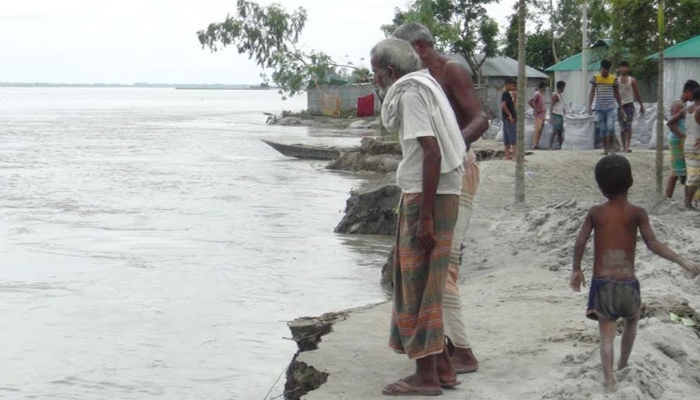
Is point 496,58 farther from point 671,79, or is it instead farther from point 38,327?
point 38,327

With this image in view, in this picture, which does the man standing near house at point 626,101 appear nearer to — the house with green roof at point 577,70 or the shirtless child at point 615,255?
the shirtless child at point 615,255

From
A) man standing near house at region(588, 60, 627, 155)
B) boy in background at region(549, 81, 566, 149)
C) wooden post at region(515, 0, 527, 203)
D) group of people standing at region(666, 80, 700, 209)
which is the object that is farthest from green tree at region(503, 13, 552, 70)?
group of people standing at region(666, 80, 700, 209)

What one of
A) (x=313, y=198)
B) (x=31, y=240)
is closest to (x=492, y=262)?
(x=31, y=240)

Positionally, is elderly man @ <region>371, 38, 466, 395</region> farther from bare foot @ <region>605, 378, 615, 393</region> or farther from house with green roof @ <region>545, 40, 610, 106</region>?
house with green roof @ <region>545, 40, 610, 106</region>

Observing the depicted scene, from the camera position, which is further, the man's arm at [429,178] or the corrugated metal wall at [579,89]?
the corrugated metal wall at [579,89]

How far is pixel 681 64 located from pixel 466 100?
18.0 metres

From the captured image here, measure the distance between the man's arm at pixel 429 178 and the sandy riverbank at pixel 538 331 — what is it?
0.83 meters

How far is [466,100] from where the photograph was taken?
5.01 meters

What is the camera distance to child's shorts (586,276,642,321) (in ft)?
14.0

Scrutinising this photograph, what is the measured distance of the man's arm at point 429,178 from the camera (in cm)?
432

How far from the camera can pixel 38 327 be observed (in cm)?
823

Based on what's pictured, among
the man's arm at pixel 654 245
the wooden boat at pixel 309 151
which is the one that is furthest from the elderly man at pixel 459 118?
the wooden boat at pixel 309 151

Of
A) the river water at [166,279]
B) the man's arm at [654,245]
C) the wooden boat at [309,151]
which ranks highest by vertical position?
the man's arm at [654,245]

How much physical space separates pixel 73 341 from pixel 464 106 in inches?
161
